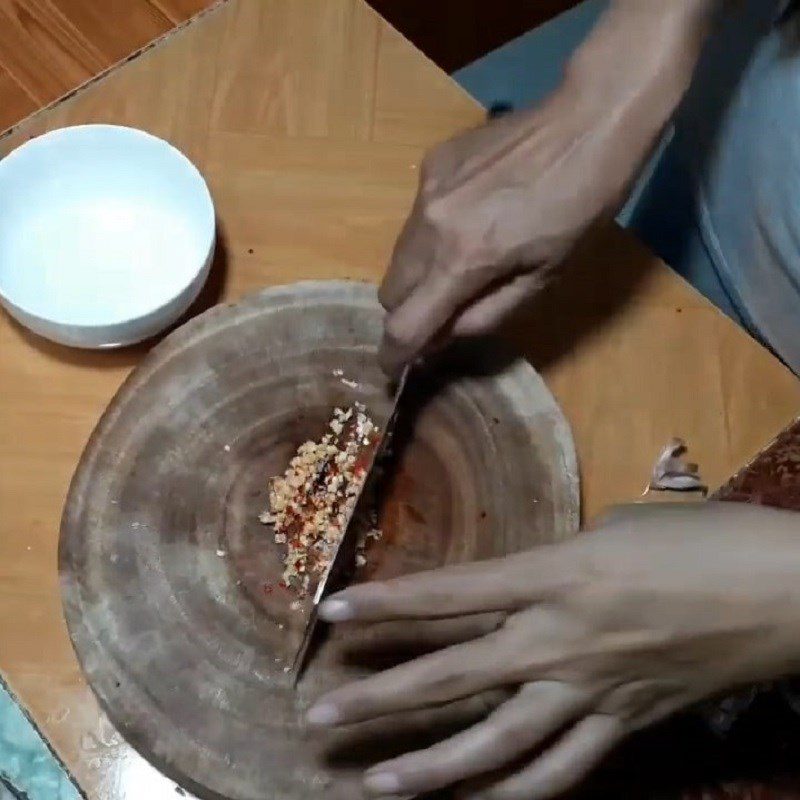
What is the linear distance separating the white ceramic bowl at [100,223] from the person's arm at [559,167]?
0.57ft

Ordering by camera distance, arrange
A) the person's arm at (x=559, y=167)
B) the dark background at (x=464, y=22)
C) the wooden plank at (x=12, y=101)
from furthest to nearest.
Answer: the dark background at (x=464, y=22) → the wooden plank at (x=12, y=101) → the person's arm at (x=559, y=167)

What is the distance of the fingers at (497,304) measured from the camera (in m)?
0.60

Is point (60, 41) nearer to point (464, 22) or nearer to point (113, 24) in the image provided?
point (113, 24)

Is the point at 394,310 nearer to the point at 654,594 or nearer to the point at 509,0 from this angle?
the point at 654,594

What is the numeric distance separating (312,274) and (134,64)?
0.21 metres

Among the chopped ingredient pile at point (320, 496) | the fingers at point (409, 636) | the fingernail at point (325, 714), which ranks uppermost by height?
the fingernail at point (325, 714)

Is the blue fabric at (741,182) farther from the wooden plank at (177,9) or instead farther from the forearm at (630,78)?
the wooden plank at (177,9)

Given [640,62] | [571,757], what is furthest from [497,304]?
[571,757]

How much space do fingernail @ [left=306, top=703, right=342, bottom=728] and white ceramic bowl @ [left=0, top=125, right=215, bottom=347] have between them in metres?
0.29

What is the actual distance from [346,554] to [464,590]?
0.18 m

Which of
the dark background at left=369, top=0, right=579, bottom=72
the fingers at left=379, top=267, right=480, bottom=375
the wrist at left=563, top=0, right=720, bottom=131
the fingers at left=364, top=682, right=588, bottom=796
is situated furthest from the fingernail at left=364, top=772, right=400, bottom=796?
the dark background at left=369, top=0, right=579, bottom=72

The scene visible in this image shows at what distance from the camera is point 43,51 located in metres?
0.92

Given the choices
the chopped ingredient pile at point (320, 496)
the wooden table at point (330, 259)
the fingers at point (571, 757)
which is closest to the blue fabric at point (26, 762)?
the wooden table at point (330, 259)

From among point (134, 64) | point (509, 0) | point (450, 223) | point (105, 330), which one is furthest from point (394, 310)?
point (509, 0)
